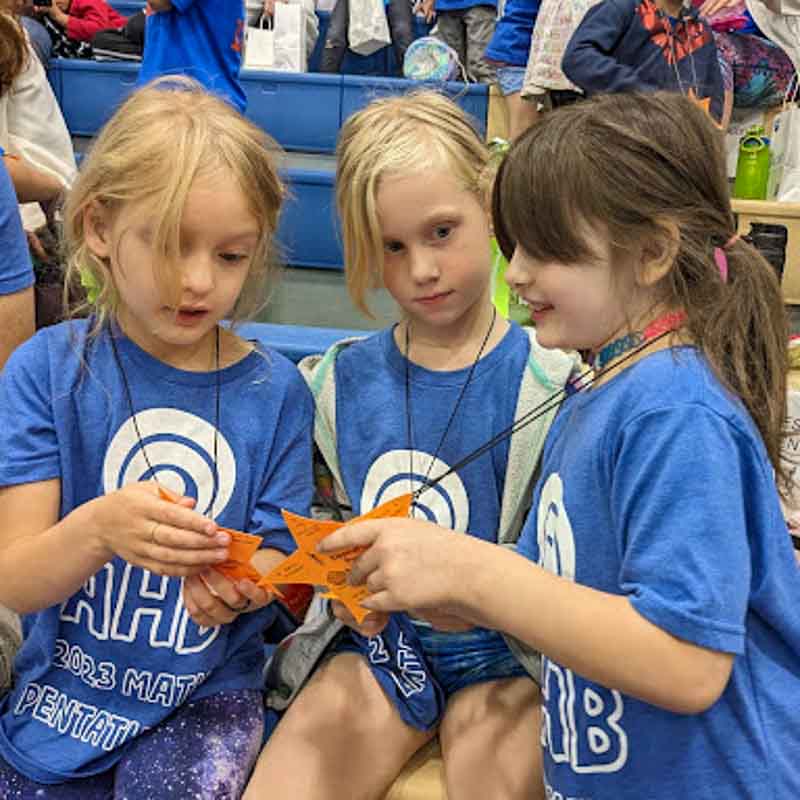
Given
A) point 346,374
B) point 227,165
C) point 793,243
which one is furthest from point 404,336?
point 793,243

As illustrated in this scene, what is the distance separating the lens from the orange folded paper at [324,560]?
2.76 feet

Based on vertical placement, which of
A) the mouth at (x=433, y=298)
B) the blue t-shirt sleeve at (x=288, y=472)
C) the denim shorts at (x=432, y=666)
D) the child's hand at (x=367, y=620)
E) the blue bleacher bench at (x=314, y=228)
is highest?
the mouth at (x=433, y=298)

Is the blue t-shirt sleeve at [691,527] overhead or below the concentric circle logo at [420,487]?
overhead

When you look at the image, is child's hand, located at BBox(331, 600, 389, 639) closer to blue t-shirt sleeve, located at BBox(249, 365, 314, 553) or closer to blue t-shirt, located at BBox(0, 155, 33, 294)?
blue t-shirt sleeve, located at BBox(249, 365, 314, 553)

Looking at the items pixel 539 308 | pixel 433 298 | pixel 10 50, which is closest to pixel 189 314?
pixel 433 298

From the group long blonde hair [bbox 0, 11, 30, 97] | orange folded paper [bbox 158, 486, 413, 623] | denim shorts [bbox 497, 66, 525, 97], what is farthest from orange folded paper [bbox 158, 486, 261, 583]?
denim shorts [bbox 497, 66, 525, 97]

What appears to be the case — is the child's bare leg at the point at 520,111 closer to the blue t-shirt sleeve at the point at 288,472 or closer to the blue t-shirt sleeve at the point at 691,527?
the blue t-shirt sleeve at the point at 288,472

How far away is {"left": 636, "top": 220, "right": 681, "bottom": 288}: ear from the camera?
2.58 ft

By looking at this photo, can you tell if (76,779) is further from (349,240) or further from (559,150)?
(559,150)

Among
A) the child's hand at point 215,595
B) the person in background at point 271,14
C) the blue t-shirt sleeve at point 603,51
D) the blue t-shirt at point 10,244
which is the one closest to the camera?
the child's hand at point 215,595

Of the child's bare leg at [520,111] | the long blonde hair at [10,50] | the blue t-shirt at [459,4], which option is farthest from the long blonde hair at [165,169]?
the blue t-shirt at [459,4]

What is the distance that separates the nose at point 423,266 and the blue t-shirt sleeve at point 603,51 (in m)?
1.80

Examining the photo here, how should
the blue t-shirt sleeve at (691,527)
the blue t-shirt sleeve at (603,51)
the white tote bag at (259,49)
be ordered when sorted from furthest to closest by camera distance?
the white tote bag at (259,49)
the blue t-shirt sleeve at (603,51)
the blue t-shirt sleeve at (691,527)

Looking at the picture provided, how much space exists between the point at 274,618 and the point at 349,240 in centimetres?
45
